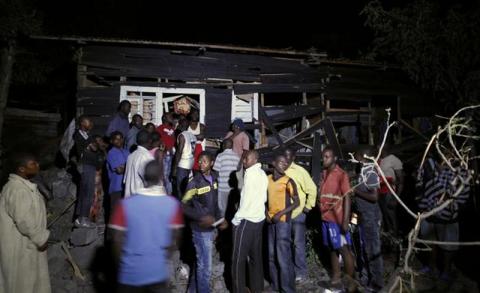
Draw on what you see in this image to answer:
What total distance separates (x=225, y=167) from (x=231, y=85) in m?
4.90

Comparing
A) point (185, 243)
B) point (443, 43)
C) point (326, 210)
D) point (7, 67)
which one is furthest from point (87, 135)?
point (443, 43)

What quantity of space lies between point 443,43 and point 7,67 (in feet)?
49.8

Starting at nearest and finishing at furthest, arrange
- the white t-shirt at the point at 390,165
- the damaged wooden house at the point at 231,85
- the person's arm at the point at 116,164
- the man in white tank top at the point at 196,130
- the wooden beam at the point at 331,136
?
the person's arm at the point at 116,164 < the white t-shirt at the point at 390,165 < the man in white tank top at the point at 196,130 < the damaged wooden house at the point at 231,85 < the wooden beam at the point at 331,136

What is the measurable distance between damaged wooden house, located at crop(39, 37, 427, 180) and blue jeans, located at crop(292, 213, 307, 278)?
5369mm

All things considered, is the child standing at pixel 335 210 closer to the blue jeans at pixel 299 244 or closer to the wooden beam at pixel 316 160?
the blue jeans at pixel 299 244

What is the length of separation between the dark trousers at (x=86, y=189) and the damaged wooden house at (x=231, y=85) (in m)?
3.86

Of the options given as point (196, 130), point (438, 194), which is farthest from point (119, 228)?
point (196, 130)

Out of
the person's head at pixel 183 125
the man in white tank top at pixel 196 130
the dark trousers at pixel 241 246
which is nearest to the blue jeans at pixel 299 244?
the dark trousers at pixel 241 246

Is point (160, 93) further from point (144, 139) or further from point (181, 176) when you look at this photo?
point (144, 139)

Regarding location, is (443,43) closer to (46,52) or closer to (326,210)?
(326,210)

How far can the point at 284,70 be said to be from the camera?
41.7 ft

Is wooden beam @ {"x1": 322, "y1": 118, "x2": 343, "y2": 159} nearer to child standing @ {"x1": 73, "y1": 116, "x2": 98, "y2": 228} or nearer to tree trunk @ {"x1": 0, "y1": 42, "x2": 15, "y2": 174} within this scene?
child standing @ {"x1": 73, "y1": 116, "x2": 98, "y2": 228}

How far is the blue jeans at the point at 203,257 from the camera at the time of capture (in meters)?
5.78

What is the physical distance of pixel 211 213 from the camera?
5.93 metres
